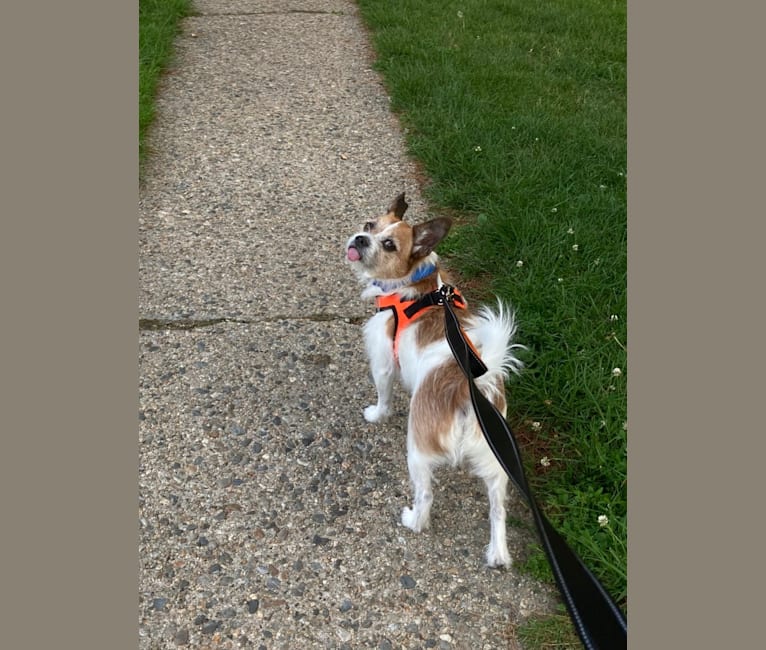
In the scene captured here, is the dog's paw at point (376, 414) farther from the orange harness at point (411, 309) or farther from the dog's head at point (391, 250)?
the dog's head at point (391, 250)

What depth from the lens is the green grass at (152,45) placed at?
6.04 m

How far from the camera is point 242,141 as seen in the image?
19.8 ft

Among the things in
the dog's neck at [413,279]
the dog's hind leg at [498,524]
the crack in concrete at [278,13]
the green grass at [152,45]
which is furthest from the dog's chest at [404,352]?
the crack in concrete at [278,13]

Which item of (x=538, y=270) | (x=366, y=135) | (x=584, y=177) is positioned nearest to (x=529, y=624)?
(x=538, y=270)

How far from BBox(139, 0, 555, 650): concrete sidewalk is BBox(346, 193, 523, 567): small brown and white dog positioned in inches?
8.4

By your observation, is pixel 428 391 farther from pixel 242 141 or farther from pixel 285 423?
pixel 242 141

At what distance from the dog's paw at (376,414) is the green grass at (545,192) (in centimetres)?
68

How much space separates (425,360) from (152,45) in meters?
5.81

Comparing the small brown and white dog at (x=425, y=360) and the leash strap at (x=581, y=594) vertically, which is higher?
the leash strap at (x=581, y=594)

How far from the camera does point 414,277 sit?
11.5 ft

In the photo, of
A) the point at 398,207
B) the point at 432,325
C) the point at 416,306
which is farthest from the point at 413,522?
the point at 398,207

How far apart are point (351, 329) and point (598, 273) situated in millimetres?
1650

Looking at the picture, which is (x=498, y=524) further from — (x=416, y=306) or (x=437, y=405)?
(x=416, y=306)

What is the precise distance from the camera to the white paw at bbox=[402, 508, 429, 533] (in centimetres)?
301
